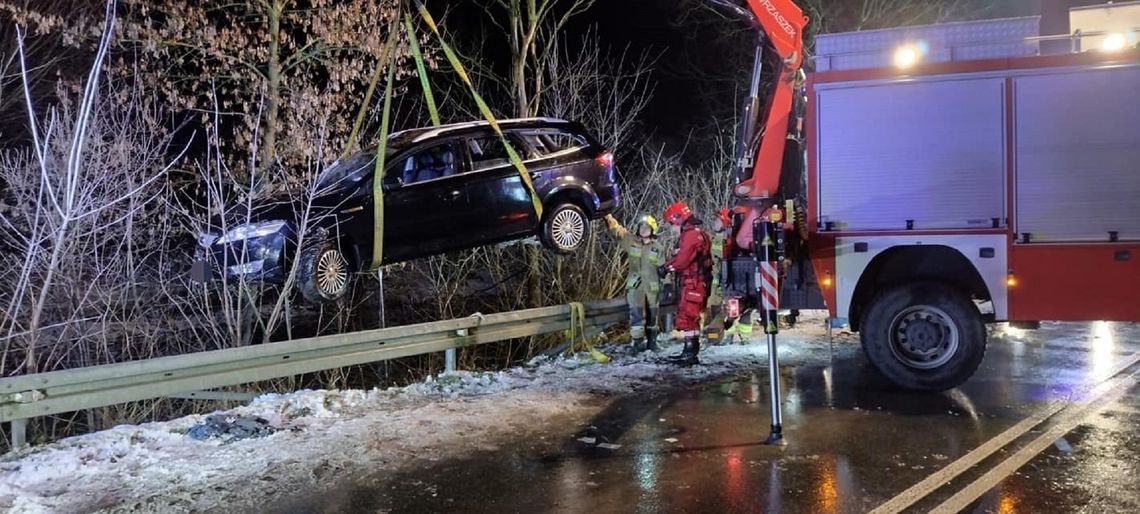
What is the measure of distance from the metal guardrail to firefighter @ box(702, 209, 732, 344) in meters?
1.70

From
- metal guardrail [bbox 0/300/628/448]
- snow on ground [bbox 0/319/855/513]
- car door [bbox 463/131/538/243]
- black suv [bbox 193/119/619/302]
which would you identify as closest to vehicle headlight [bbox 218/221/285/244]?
black suv [bbox 193/119/619/302]

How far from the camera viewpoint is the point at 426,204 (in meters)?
7.44

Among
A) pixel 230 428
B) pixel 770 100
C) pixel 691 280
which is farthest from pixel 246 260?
pixel 770 100

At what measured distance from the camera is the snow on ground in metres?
4.65

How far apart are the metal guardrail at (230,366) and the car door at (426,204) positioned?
2.55 feet

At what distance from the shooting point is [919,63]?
7129 millimetres

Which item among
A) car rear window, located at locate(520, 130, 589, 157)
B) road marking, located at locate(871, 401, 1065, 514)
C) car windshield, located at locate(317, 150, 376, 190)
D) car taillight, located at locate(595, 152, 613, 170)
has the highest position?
car rear window, located at locate(520, 130, 589, 157)

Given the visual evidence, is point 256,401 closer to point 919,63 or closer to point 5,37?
point 919,63

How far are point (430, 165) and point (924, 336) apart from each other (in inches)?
187

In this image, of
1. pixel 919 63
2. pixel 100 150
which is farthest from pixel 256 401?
pixel 919 63

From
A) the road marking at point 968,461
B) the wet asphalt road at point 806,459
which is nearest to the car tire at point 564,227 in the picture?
the wet asphalt road at point 806,459

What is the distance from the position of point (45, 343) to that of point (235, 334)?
5.06 feet

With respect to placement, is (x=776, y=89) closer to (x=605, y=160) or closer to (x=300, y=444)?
(x=605, y=160)

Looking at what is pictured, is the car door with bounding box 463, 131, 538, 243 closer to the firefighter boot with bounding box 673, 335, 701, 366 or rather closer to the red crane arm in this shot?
the firefighter boot with bounding box 673, 335, 701, 366
